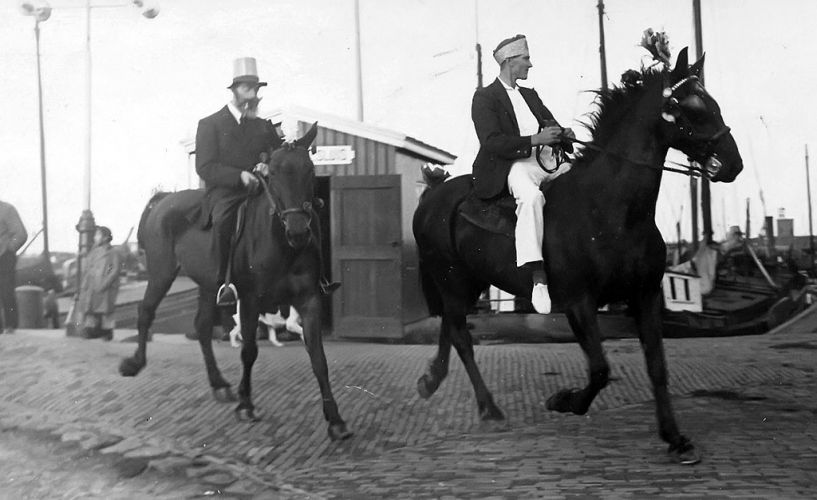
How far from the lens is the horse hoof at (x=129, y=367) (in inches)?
185

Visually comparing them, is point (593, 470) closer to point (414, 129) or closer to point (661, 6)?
point (414, 129)

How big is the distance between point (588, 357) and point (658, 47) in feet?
5.74

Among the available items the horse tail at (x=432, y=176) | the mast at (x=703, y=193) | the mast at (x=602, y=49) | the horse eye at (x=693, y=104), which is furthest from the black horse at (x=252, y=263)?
the mast at (x=703, y=193)

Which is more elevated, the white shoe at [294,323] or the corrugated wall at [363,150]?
the corrugated wall at [363,150]

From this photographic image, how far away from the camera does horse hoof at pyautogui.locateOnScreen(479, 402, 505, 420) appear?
4711 mm

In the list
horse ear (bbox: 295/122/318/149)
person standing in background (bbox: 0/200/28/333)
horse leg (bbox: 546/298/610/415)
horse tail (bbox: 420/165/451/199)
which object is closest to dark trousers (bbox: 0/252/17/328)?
person standing in background (bbox: 0/200/28/333)

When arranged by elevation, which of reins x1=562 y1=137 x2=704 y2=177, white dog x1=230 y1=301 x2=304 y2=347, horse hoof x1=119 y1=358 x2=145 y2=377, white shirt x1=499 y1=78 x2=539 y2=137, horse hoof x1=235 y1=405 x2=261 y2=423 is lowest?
horse hoof x1=235 y1=405 x2=261 y2=423

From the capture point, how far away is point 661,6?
4.73 m

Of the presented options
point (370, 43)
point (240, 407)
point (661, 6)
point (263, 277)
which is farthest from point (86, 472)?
point (661, 6)

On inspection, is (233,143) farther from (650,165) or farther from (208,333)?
(650,165)

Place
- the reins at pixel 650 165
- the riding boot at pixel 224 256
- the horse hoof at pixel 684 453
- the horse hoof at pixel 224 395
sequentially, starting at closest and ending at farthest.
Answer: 1. the horse hoof at pixel 684 453
2. the reins at pixel 650 165
3. the horse hoof at pixel 224 395
4. the riding boot at pixel 224 256

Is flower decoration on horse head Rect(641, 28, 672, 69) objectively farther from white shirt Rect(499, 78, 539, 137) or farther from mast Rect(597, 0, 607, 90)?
white shirt Rect(499, 78, 539, 137)

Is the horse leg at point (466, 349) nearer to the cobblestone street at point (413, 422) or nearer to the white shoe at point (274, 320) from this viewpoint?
the cobblestone street at point (413, 422)

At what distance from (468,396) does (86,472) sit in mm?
2208
